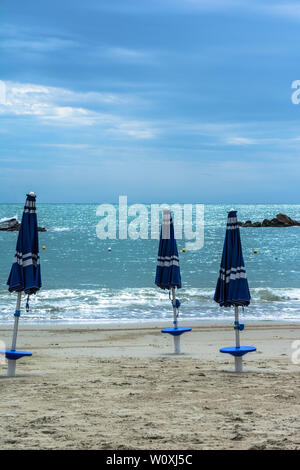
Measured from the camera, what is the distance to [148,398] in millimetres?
8031

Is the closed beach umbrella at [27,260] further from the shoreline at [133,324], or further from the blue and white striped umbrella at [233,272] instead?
the shoreline at [133,324]

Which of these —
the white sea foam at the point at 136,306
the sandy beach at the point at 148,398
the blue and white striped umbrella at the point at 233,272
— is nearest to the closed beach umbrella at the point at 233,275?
the blue and white striped umbrella at the point at 233,272

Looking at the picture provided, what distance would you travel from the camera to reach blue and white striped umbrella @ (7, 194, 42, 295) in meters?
9.25

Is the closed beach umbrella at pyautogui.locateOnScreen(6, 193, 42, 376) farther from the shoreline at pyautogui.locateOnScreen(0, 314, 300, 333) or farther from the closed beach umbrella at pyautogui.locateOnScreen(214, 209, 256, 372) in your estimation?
the shoreline at pyautogui.locateOnScreen(0, 314, 300, 333)

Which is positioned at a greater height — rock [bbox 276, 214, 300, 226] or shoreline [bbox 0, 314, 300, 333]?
rock [bbox 276, 214, 300, 226]

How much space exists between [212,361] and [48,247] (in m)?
48.2

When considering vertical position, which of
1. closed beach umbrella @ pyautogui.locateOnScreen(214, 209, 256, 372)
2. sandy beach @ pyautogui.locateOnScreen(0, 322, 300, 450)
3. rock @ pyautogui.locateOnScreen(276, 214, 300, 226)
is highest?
rock @ pyautogui.locateOnScreen(276, 214, 300, 226)

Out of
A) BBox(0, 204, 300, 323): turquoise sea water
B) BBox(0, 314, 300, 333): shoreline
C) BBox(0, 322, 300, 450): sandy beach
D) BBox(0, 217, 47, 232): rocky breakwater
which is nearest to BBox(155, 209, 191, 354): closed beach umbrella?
BBox(0, 322, 300, 450): sandy beach

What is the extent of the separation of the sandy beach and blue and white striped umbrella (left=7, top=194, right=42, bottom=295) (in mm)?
1518

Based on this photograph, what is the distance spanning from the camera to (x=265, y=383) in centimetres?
907

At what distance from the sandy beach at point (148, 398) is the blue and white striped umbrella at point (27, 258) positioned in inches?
59.8

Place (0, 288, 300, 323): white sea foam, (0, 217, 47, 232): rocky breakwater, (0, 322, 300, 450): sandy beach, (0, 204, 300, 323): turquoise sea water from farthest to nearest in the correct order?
(0, 217, 47, 232): rocky breakwater → (0, 204, 300, 323): turquoise sea water → (0, 288, 300, 323): white sea foam → (0, 322, 300, 450): sandy beach

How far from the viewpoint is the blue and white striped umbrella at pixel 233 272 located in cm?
966
